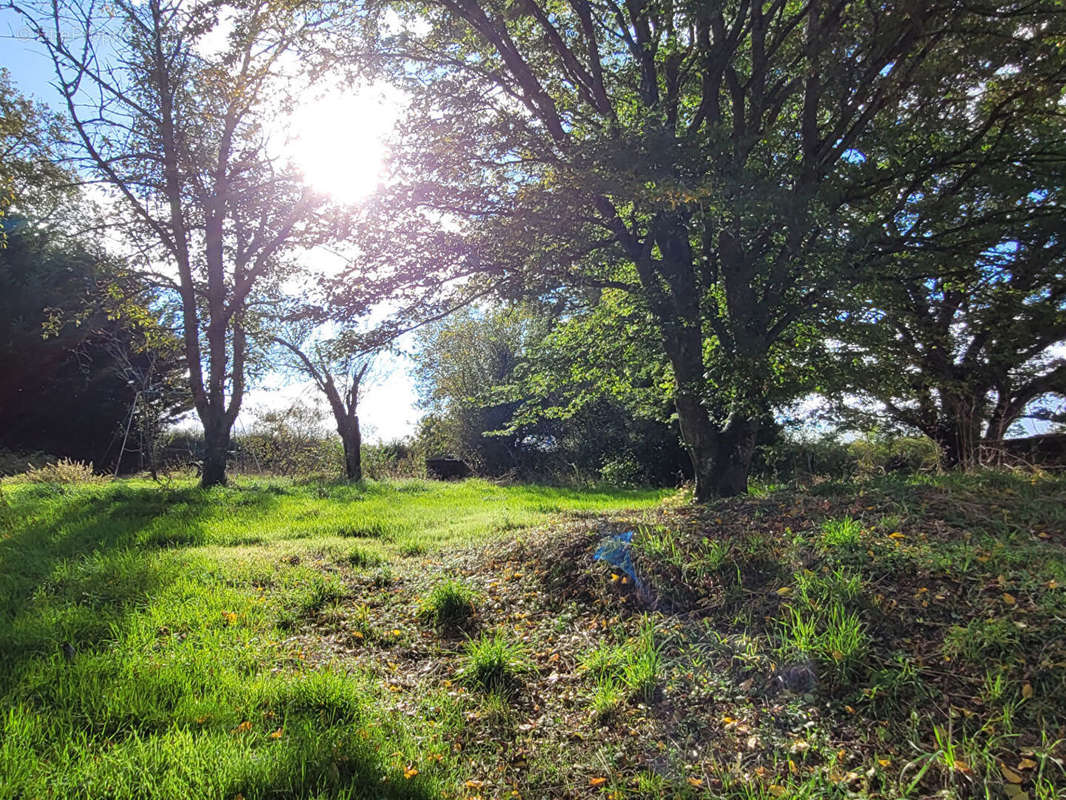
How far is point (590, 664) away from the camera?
295cm

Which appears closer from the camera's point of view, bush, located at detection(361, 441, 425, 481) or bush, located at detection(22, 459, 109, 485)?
bush, located at detection(22, 459, 109, 485)

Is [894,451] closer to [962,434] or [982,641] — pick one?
[962,434]

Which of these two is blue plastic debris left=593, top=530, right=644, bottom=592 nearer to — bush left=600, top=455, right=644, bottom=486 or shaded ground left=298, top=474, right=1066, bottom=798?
shaded ground left=298, top=474, right=1066, bottom=798

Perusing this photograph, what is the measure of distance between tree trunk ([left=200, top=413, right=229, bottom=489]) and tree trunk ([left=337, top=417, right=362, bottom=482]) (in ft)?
15.5

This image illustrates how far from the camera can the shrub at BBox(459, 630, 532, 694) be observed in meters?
2.92

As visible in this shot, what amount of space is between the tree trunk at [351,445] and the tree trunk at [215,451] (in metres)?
4.72

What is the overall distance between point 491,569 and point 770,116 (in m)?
5.83

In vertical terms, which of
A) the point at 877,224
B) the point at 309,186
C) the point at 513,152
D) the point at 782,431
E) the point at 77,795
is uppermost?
the point at 309,186

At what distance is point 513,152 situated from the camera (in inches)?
233

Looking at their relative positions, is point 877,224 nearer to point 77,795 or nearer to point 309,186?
point 77,795

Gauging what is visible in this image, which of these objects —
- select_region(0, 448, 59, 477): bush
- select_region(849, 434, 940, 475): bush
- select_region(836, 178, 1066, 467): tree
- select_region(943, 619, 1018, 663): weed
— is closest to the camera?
select_region(943, 619, 1018, 663): weed

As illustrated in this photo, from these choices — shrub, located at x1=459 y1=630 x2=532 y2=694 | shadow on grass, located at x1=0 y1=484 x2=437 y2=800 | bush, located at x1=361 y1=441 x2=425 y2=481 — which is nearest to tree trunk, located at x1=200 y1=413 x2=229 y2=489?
bush, located at x1=361 y1=441 x2=425 y2=481

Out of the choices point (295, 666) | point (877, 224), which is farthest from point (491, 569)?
point (877, 224)

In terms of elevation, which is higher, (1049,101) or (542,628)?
(1049,101)
